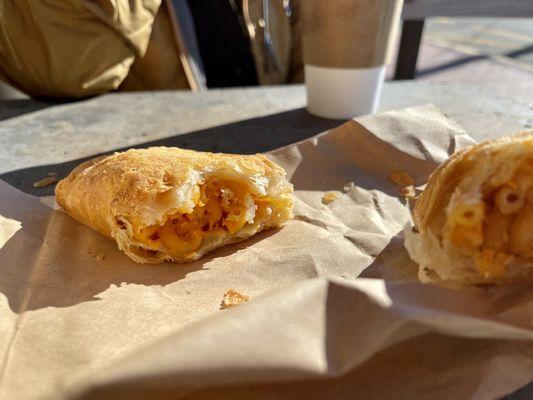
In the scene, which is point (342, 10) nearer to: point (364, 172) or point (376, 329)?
point (364, 172)

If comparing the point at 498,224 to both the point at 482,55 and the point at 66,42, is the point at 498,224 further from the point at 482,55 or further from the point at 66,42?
the point at 482,55

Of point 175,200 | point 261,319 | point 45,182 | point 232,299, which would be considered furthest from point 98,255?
point 261,319

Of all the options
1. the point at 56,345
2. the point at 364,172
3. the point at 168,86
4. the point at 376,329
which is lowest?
the point at 168,86

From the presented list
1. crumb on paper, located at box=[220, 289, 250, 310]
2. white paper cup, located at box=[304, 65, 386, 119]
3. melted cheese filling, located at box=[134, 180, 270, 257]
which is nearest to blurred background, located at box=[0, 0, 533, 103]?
white paper cup, located at box=[304, 65, 386, 119]

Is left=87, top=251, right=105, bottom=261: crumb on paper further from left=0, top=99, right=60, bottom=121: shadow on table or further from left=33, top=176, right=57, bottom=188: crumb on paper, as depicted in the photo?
left=0, top=99, right=60, bottom=121: shadow on table

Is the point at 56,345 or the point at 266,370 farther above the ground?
the point at 266,370

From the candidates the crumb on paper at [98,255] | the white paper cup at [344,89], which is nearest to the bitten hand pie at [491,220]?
the crumb on paper at [98,255]

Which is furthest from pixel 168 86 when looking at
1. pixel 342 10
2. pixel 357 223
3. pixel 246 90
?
pixel 357 223
